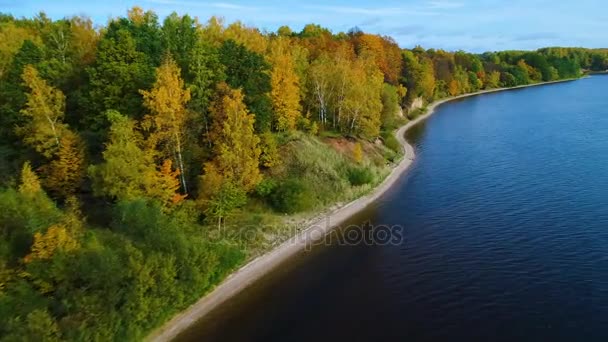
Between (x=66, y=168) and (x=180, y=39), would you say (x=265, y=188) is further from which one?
(x=180, y=39)

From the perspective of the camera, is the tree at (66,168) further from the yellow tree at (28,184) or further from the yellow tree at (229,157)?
the yellow tree at (229,157)

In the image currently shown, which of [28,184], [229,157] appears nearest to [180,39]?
[229,157]

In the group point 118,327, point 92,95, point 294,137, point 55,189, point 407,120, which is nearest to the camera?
point 118,327

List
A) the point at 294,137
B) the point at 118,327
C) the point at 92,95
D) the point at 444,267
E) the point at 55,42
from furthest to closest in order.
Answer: the point at 294,137 → the point at 55,42 → the point at 92,95 → the point at 444,267 → the point at 118,327

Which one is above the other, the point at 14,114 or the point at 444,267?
the point at 14,114

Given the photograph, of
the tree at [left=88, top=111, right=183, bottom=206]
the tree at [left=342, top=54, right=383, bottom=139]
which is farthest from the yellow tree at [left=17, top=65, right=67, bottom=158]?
the tree at [left=342, top=54, right=383, bottom=139]

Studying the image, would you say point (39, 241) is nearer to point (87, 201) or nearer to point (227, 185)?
point (87, 201)

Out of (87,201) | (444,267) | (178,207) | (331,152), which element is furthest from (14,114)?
(444,267)

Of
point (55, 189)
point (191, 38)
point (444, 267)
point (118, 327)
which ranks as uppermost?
point (191, 38)
